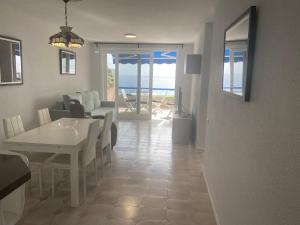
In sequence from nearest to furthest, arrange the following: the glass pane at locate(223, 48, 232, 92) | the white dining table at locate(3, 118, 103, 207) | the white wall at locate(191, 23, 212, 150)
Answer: the glass pane at locate(223, 48, 232, 92), the white dining table at locate(3, 118, 103, 207), the white wall at locate(191, 23, 212, 150)

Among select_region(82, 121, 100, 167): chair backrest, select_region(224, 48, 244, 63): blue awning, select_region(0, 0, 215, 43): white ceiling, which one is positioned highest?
select_region(0, 0, 215, 43): white ceiling

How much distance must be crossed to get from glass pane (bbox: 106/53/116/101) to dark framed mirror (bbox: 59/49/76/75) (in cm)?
160

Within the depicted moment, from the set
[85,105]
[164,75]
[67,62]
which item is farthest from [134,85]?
[67,62]

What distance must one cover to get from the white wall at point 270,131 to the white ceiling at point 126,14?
1.74 metres

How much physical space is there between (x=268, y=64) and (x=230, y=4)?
1278mm

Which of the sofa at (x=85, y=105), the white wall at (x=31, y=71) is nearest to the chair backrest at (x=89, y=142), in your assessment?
the white wall at (x=31, y=71)

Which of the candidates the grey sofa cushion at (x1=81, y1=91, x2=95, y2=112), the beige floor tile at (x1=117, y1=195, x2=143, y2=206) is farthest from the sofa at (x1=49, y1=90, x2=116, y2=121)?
the beige floor tile at (x1=117, y1=195, x2=143, y2=206)

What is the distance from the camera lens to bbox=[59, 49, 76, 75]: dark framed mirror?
575 centimetres

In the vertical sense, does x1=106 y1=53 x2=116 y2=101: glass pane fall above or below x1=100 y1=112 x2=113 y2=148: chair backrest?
above

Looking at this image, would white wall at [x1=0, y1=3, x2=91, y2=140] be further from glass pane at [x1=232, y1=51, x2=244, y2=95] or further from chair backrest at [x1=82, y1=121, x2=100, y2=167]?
glass pane at [x1=232, y1=51, x2=244, y2=95]

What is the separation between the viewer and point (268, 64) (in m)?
1.28

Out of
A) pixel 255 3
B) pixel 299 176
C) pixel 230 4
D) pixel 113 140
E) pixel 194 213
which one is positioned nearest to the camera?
pixel 299 176

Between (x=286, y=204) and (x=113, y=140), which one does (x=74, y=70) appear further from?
(x=286, y=204)

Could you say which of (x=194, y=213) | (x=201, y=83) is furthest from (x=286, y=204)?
(x=201, y=83)
